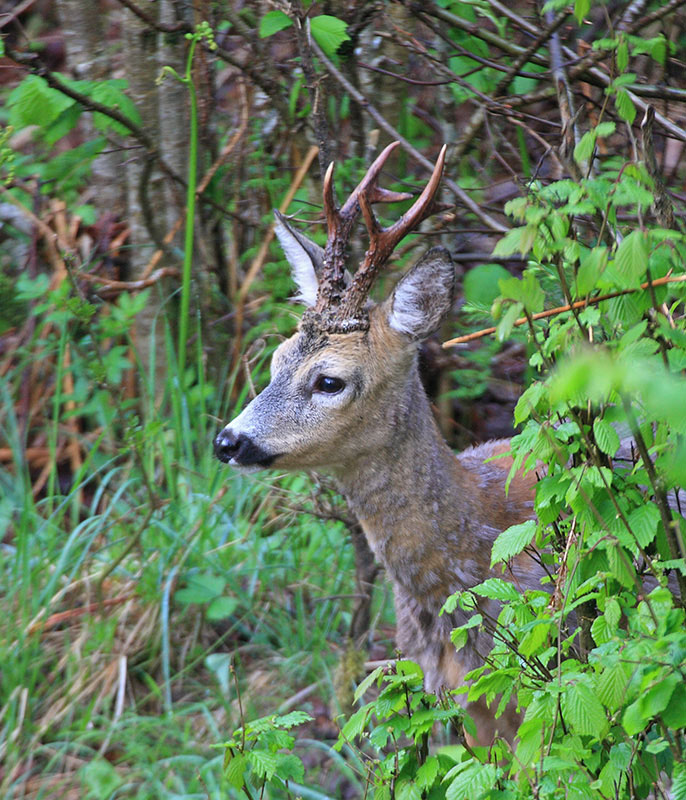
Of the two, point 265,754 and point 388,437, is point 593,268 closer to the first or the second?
point 265,754

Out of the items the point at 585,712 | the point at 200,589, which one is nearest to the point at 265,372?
the point at 200,589

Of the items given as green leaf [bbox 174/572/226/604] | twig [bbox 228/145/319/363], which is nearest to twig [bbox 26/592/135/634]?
green leaf [bbox 174/572/226/604]

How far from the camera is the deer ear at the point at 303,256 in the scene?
11.9 feet

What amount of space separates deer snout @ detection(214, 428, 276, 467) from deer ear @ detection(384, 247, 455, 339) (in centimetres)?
61

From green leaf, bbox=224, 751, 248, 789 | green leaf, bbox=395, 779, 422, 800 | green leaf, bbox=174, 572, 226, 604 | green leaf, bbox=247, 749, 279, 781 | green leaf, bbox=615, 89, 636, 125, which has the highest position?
green leaf, bbox=615, 89, 636, 125

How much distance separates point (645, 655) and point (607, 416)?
0.53 meters

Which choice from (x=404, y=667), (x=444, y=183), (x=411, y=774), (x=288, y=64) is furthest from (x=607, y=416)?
(x=288, y=64)

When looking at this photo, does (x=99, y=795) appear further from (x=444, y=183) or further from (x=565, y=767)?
(x=444, y=183)

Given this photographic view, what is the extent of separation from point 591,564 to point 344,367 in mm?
1430

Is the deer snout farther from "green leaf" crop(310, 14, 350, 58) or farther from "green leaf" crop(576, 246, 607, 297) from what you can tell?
"green leaf" crop(576, 246, 607, 297)

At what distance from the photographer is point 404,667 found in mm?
2037

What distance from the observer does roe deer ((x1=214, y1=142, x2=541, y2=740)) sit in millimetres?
3139

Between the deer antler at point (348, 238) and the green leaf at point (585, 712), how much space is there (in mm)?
1746

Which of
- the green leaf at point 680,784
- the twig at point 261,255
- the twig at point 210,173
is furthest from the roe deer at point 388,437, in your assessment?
the twig at point 210,173
